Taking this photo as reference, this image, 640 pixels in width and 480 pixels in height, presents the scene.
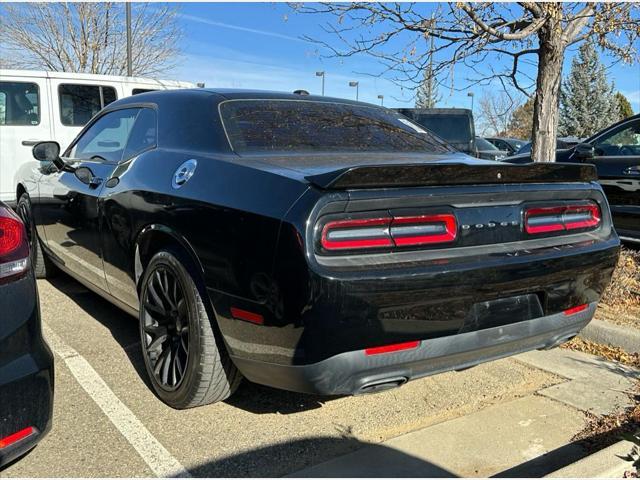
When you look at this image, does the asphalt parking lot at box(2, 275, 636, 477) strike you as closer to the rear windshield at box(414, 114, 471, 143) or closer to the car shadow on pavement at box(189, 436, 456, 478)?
the car shadow on pavement at box(189, 436, 456, 478)

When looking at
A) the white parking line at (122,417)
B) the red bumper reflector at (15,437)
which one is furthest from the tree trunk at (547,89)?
the red bumper reflector at (15,437)

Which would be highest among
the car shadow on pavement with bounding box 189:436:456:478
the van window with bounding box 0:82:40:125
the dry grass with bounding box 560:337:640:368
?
the van window with bounding box 0:82:40:125

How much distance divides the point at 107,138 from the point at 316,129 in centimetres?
178

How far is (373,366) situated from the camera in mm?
2244

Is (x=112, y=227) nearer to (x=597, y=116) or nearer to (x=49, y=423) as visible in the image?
(x=49, y=423)

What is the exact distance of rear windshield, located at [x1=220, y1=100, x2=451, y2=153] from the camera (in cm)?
303

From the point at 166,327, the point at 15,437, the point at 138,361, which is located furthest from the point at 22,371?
the point at 138,361

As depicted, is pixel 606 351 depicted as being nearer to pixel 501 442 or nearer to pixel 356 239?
pixel 501 442

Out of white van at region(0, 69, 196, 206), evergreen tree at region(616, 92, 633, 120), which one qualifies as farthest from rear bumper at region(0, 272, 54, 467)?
evergreen tree at region(616, 92, 633, 120)

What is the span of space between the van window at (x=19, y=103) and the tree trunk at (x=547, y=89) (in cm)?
724

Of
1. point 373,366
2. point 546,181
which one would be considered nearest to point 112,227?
point 373,366

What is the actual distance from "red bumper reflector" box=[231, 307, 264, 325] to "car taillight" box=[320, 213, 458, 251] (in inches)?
15.8

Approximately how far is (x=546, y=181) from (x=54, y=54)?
19.7 m

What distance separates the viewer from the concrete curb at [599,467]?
2.31 m
